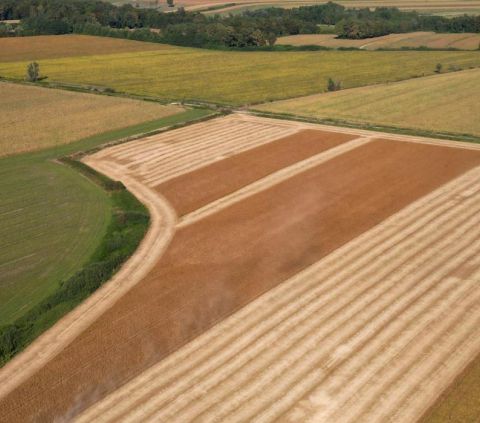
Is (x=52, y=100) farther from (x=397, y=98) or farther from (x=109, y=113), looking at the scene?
(x=397, y=98)

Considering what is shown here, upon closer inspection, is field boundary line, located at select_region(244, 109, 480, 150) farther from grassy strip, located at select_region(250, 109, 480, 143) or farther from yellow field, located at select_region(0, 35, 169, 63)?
yellow field, located at select_region(0, 35, 169, 63)

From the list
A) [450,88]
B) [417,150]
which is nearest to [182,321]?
[417,150]

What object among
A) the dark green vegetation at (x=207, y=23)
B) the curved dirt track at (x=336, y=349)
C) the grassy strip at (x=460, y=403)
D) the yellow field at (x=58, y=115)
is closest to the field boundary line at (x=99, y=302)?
the curved dirt track at (x=336, y=349)

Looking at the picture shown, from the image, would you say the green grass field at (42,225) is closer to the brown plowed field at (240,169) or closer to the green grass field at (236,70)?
the brown plowed field at (240,169)

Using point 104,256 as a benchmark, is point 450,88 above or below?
above

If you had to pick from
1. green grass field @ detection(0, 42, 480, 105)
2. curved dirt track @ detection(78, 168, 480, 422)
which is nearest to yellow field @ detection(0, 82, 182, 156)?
green grass field @ detection(0, 42, 480, 105)

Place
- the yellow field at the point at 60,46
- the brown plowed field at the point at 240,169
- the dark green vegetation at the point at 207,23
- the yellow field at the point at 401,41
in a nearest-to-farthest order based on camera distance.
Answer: the brown plowed field at the point at 240,169, the yellow field at the point at 60,46, the yellow field at the point at 401,41, the dark green vegetation at the point at 207,23

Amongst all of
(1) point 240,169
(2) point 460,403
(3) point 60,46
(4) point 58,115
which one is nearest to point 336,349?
(2) point 460,403

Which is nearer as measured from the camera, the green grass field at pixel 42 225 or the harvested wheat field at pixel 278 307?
the harvested wheat field at pixel 278 307
